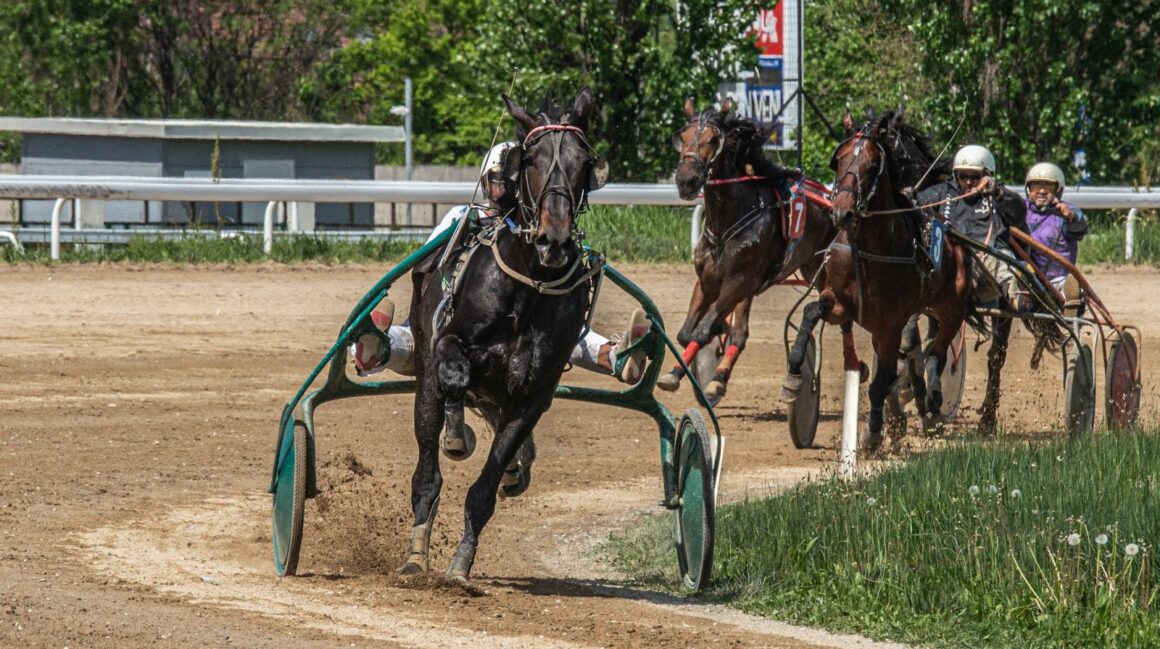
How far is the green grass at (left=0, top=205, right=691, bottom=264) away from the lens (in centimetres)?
1873

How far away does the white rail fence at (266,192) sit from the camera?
1853 centimetres

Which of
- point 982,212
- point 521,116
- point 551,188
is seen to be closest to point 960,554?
point 551,188

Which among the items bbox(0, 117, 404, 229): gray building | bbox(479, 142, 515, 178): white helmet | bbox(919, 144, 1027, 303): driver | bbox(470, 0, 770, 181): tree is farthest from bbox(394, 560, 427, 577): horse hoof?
bbox(0, 117, 404, 229): gray building

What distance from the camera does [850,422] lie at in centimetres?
986

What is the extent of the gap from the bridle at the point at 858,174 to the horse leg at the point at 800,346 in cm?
72

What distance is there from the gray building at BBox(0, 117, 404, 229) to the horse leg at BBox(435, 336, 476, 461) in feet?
69.4

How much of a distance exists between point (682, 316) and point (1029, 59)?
9.49 m

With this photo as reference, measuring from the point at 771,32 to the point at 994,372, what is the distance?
53.5 ft

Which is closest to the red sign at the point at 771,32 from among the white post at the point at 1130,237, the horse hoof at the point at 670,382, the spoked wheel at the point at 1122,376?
the white post at the point at 1130,237

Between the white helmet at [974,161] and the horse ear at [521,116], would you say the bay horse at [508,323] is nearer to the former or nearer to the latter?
the horse ear at [521,116]

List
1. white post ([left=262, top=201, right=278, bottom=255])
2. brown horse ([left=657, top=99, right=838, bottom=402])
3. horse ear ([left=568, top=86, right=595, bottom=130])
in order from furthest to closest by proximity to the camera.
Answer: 1. white post ([left=262, top=201, right=278, bottom=255])
2. brown horse ([left=657, top=99, right=838, bottom=402])
3. horse ear ([left=568, top=86, right=595, bottom=130])

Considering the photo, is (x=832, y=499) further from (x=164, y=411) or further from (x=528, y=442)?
(x=164, y=411)

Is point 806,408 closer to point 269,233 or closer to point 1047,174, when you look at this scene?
point 1047,174

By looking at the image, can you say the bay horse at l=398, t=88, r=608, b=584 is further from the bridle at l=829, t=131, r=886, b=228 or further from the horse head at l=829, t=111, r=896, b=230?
the bridle at l=829, t=131, r=886, b=228
